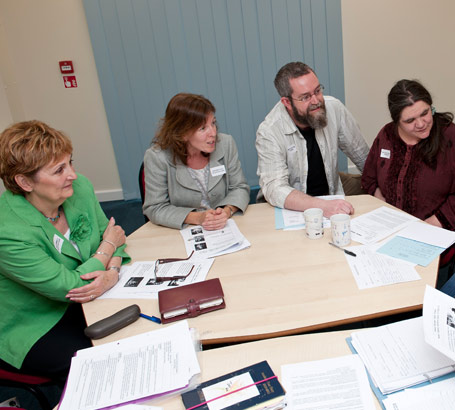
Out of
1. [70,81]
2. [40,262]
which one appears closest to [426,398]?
[40,262]

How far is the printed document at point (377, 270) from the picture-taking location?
128cm

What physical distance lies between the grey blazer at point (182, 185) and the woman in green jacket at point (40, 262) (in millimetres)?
497

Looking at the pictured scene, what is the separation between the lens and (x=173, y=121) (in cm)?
200

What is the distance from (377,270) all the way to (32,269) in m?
1.25

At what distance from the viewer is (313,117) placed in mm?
2217

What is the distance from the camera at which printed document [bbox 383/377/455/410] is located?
0.85 metres

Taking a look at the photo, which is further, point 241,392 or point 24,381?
point 24,381

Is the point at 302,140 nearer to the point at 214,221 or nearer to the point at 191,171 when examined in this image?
the point at 191,171

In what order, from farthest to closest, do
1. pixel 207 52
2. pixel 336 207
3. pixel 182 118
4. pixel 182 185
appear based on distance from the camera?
pixel 207 52 < pixel 182 185 < pixel 182 118 < pixel 336 207

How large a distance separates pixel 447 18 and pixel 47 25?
4.06m

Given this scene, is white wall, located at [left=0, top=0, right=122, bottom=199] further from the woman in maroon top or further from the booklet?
the booklet

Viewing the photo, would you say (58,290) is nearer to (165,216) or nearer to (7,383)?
(7,383)

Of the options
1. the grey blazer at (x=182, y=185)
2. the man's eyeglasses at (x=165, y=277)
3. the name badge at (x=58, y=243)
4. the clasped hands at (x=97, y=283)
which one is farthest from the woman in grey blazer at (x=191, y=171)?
the name badge at (x=58, y=243)

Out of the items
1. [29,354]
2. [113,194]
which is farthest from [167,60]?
[29,354]
